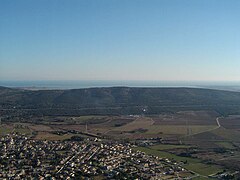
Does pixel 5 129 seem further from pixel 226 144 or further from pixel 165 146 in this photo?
pixel 226 144

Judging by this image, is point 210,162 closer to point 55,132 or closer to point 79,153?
point 79,153

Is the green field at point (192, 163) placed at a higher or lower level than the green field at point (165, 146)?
lower

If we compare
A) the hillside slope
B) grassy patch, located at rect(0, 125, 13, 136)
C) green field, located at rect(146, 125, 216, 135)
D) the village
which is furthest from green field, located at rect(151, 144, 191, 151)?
the hillside slope

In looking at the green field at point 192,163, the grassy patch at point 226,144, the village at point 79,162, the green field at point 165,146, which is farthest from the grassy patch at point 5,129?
the grassy patch at point 226,144

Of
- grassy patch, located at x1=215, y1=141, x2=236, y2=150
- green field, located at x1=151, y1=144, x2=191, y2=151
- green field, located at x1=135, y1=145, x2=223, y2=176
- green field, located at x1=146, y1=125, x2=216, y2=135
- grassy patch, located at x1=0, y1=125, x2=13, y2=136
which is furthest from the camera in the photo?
green field, located at x1=146, y1=125, x2=216, y2=135

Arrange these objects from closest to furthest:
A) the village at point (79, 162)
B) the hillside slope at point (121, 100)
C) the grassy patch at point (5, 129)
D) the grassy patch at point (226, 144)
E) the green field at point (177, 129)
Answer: the village at point (79, 162), the grassy patch at point (226, 144), the grassy patch at point (5, 129), the green field at point (177, 129), the hillside slope at point (121, 100)

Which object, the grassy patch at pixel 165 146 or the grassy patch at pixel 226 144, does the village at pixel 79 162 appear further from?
the grassy patch at pixel 226 144

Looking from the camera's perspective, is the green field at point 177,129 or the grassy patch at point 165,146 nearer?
the grassy patch at point 165,146

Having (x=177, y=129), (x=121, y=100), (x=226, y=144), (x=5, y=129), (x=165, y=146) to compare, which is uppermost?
(x=121, y=100)

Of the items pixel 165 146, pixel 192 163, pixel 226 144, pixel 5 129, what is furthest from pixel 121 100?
pixel 192 163

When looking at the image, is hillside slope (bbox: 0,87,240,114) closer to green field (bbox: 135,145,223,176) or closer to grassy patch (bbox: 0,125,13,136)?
grassy patch (bbox: 0,125,13,136)

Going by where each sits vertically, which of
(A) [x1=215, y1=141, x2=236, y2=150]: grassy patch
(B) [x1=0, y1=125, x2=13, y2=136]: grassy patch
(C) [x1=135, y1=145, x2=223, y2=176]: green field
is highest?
(B) [x1=0, y1=125, x2=13, y2=136]: grassy patch

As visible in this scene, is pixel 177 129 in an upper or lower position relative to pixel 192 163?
upper
